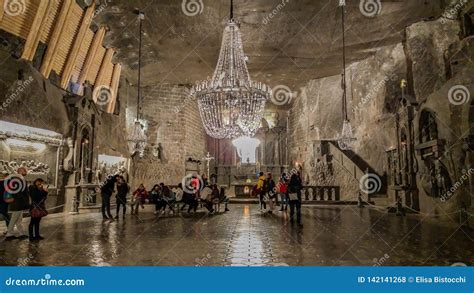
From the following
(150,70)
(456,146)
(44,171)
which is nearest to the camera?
(456,146)

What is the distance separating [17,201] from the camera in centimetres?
520

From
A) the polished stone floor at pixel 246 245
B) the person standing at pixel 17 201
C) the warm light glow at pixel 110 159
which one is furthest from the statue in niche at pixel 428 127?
the warm light glow at pixel 110 159

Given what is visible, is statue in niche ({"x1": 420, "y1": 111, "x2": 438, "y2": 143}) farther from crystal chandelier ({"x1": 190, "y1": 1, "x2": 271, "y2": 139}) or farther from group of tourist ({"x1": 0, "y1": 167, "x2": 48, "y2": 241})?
group of tourist ({"x1": 0, "y1": 167, "x2": 48, "y2": 241})

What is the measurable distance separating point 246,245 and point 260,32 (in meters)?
8.28

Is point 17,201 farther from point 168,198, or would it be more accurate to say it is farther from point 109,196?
point 168,198

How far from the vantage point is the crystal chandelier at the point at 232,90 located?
6170mm

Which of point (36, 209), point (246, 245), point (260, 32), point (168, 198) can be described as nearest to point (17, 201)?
point (36, 209)

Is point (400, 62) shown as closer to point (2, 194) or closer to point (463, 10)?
point (463, 10)

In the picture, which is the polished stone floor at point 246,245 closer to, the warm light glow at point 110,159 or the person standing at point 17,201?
the person standing at point 17,201

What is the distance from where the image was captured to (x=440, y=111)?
25.5 ft

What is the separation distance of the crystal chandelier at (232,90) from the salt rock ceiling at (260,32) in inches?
127

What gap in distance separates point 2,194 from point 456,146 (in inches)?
349

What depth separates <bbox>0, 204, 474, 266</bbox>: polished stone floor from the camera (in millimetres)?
3746

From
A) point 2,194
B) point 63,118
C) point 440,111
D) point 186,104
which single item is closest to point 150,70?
point 186,104
